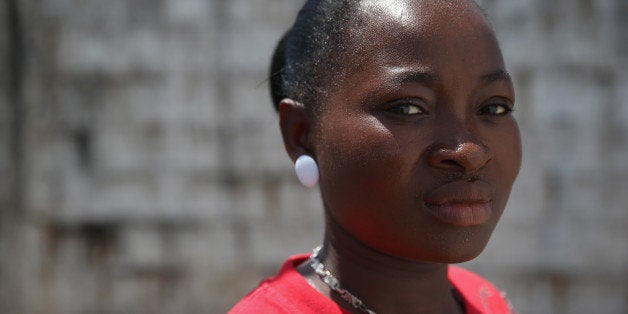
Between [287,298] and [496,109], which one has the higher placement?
[496,109]

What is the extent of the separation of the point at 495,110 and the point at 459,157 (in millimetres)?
201

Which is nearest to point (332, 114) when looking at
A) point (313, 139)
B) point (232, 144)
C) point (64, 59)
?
point (313, 139)

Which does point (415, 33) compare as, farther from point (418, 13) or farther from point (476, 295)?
point (476, 295)

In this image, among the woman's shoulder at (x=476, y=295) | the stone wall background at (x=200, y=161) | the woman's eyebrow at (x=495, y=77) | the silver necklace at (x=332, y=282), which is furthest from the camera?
the stone wall background at (x=200, y=161)

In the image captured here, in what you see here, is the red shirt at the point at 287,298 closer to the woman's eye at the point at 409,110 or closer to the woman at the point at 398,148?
the woman at the point at 398,148

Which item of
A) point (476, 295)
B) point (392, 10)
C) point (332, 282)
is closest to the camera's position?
point (392, 10)

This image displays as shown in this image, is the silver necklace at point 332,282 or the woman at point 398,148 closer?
the woman at point 398,148

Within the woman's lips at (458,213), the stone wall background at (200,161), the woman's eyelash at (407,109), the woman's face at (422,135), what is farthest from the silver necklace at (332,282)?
the stone wall background at (200,161)

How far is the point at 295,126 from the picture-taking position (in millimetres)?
1958

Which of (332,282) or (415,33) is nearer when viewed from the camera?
(415,33)

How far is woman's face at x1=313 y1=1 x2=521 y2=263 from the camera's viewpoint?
170 cm

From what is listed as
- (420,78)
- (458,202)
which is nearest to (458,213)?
(458,202)

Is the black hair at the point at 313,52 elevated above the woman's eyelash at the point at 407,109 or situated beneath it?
elevated above

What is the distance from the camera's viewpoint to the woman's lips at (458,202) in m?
1.69
